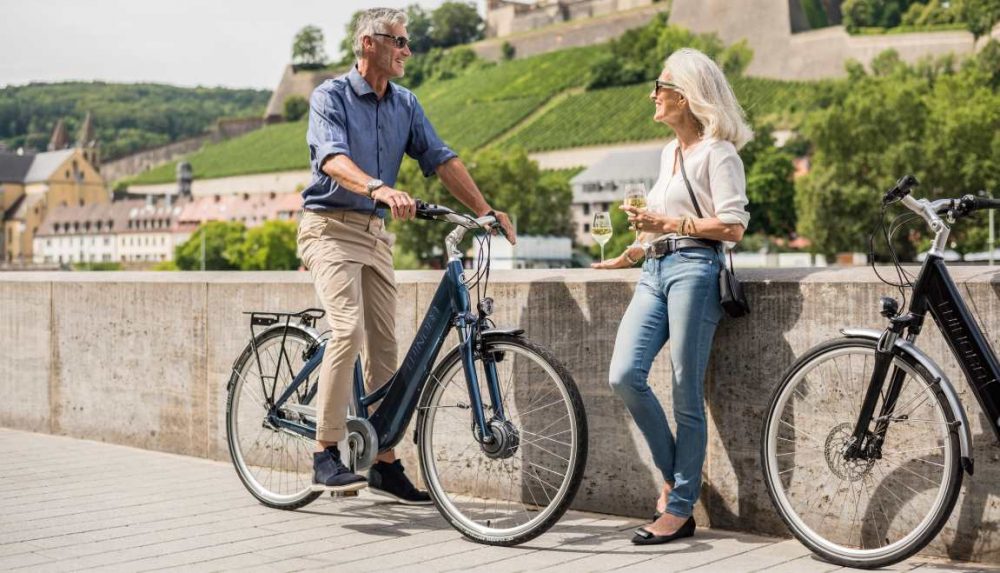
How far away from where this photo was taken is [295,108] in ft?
519

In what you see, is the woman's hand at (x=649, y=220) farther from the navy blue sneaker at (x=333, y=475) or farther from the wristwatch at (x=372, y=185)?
the navy blue sneaker at (x=333, y=475)

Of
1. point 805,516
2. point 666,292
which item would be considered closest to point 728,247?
point 666,292

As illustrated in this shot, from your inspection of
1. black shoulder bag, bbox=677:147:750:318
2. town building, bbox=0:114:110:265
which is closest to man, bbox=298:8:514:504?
black shoulder bag, bbox=677:147:750:318

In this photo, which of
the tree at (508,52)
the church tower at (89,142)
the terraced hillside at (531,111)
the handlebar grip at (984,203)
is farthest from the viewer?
the church tower at (89,142)

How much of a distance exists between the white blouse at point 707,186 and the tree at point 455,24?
159616 mm

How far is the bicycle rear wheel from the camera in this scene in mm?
6004

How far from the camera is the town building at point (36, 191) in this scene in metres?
163

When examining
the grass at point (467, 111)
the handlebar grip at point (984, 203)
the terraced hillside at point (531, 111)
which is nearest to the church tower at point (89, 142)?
the grass at point (467, 111)

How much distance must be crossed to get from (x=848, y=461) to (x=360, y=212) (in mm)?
2287

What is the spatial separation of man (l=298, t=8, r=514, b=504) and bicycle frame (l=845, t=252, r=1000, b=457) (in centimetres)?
160

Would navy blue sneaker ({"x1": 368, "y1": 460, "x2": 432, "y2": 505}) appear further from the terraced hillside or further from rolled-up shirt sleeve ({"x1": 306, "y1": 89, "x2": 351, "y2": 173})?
the terraced hillside

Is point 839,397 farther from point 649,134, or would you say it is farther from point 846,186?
point 649,134

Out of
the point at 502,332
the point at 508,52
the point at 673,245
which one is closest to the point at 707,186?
the point at 673,245

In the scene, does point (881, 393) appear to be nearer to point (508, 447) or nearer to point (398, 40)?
point (508, 447)
